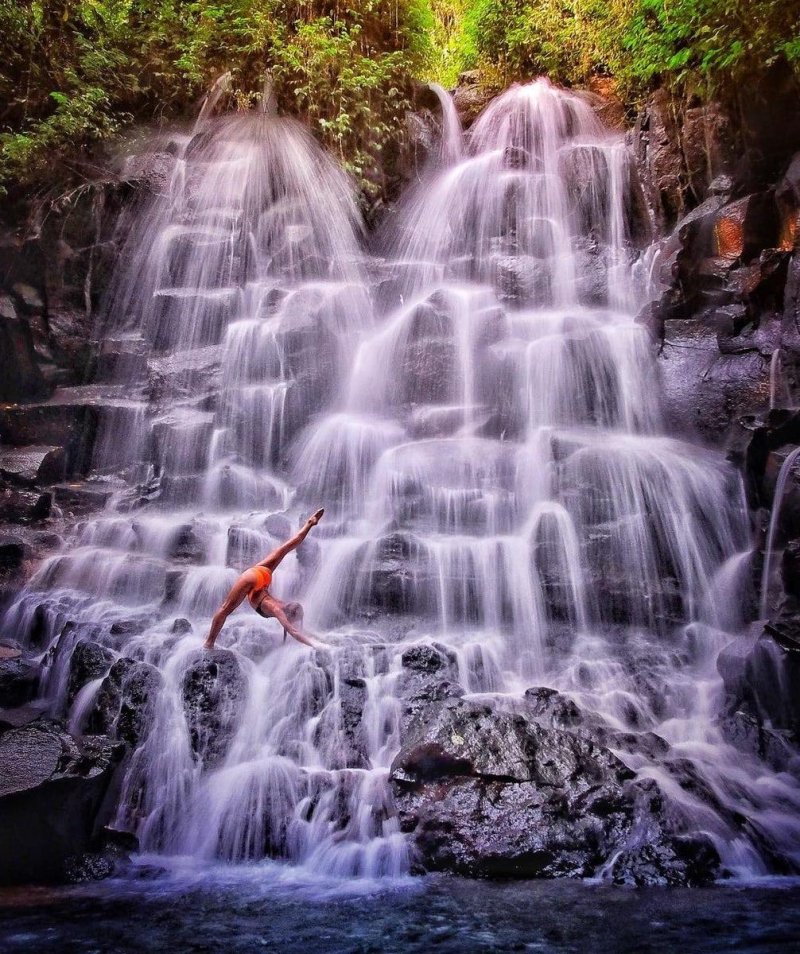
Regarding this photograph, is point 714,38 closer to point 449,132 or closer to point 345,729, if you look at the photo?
point 449,132

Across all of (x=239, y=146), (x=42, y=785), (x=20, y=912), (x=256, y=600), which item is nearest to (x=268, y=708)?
(x=256, y=600)

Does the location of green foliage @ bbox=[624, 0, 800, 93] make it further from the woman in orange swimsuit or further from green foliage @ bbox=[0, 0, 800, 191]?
the woman in orange swimsuit

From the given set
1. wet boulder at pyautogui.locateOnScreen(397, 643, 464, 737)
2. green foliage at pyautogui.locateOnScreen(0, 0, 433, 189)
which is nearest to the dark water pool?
wet boulder at pyautogui.locateOnScreen(397, 643, 464, 737)

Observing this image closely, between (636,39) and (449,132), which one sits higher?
(449,132)

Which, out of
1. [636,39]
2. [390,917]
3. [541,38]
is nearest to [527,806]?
[390,917]

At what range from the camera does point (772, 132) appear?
11.0 metres

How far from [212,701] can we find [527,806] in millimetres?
2923

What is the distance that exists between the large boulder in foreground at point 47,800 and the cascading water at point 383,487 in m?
0.54

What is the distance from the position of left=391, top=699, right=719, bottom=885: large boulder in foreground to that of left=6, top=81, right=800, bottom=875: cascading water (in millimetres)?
263

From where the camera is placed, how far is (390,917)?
13.0ft

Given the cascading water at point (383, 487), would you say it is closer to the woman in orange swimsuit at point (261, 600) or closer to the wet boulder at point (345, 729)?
the wet boulder at point (345, 729)

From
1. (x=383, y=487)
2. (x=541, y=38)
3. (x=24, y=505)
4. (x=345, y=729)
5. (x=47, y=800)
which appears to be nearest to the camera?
(x=47, y=800)

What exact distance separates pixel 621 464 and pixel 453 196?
354 inches

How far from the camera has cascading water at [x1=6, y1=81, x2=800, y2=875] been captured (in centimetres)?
584
